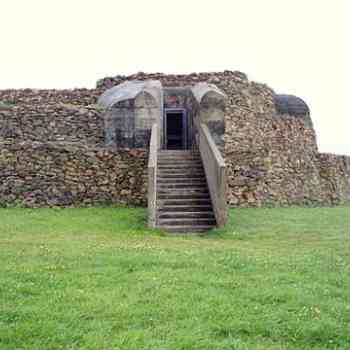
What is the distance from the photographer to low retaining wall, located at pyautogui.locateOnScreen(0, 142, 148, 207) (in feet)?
Result: 50.0

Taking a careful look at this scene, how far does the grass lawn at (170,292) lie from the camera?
5.21 meters

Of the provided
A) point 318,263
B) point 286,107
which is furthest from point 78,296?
point 286,107

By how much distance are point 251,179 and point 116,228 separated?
5167mm

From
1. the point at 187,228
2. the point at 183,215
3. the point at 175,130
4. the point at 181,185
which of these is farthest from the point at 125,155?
the point at 175,130

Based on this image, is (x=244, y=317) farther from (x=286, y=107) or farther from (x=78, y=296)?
(x=286, y=107)

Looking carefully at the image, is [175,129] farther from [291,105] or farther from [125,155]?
[291,105]

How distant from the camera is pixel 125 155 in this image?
51.1 feet

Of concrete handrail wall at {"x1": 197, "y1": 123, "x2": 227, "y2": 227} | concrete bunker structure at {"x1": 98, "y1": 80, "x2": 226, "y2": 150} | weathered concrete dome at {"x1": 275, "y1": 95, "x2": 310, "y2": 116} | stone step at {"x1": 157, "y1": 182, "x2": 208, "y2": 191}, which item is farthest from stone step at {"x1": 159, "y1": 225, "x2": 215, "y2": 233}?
weathered concrete dome at {"x1": 275, "y1": 95, "x2": 310, "y2": 116}

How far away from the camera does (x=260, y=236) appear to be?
11477 mm

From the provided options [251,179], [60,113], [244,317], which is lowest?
[244,317]

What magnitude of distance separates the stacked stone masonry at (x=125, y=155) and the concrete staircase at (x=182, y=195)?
0.86 metres

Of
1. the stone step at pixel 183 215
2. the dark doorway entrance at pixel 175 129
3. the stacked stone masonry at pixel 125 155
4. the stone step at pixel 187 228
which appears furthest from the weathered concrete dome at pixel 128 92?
the stone step at pixel 187 228

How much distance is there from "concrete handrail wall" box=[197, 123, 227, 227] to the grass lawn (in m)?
1.43

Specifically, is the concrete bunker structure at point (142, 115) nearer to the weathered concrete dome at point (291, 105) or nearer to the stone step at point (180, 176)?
the stone step at point (180, 176)
